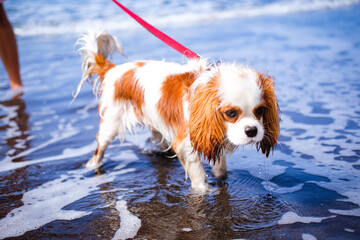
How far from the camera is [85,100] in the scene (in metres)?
5.46

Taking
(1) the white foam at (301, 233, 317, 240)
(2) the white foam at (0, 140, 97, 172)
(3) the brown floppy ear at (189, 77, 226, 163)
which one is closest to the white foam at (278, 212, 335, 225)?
(1) the white foam at (301, 233, 317, 240)

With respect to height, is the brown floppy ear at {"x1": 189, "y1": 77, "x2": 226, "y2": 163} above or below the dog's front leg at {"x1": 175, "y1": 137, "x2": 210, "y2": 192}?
above

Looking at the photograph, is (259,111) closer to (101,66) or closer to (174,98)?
(174,98)

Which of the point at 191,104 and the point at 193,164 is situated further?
the point at 193,164

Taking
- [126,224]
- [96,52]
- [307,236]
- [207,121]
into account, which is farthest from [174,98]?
[307,236]

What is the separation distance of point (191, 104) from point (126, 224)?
34.3 inches

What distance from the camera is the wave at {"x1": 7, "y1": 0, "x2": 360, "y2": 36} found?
12695 mm

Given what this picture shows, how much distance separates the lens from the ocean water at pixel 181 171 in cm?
245

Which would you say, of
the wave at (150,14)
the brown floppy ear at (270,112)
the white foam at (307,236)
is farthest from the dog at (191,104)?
the wave at (150,14)

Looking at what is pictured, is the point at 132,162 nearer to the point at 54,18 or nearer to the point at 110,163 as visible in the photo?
the point at 110,163

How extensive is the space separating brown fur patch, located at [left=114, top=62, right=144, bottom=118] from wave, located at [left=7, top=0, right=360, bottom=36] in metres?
9.18

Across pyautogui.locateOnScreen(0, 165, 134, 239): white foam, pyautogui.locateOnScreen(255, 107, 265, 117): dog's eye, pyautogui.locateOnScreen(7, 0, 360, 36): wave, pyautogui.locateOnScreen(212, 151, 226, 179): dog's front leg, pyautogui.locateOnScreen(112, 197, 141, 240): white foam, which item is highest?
pyautogui.locateOnScreen(7, 0, 360, 36): wave

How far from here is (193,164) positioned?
9.26ft

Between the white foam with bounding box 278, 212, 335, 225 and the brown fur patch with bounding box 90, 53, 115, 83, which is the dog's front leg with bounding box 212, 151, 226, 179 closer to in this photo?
the white foam with bounding box 278, 212, 335, 225
